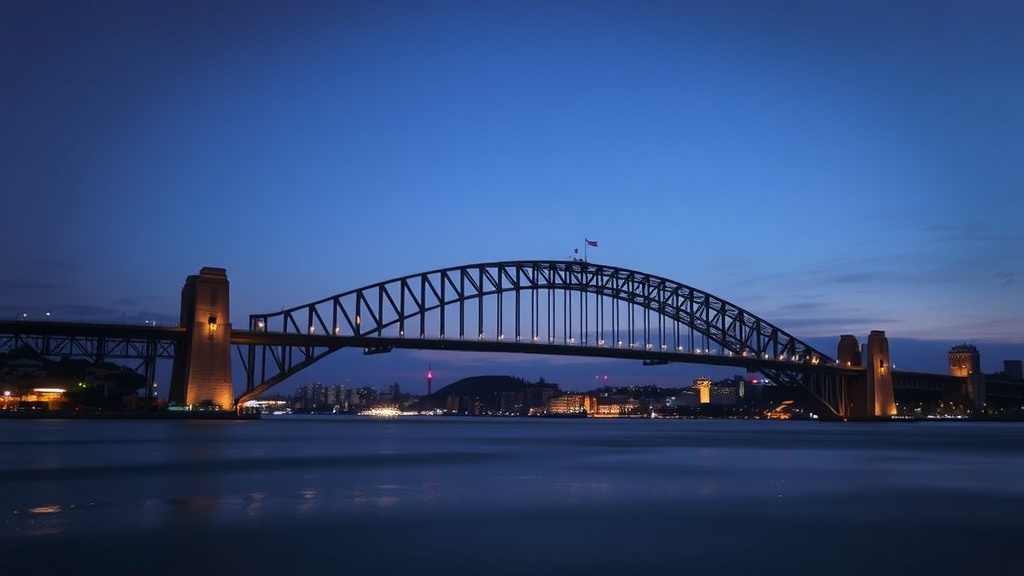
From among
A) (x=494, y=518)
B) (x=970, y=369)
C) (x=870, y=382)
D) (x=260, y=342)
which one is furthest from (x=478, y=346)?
(x=970, y=369)

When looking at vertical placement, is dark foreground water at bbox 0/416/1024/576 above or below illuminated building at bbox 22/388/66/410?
below

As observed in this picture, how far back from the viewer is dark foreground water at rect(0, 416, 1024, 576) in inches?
456

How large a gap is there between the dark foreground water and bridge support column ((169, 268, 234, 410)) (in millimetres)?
41173

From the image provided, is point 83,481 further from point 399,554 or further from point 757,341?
point 757,341

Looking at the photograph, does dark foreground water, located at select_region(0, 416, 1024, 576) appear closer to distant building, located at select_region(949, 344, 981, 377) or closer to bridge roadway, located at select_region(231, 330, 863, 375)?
bridge roadway, located at select_region(231, 330, 863, 375)

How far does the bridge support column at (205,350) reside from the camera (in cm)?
6925

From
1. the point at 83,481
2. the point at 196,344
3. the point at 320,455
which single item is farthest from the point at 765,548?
the point at 196,344

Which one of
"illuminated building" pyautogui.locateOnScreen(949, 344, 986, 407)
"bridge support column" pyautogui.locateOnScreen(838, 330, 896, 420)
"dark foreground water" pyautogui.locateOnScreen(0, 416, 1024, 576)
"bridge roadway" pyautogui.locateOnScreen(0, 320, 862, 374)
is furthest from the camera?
"illuminated building" pyautogui.locateOnScreen(949, 344, 986, 407)

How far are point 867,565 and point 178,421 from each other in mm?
65028

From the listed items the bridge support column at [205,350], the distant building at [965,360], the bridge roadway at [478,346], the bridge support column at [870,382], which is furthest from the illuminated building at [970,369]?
the bridge support column at [205,350]

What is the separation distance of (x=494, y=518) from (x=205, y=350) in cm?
5785

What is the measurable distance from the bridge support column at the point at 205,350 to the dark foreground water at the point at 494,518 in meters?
41.2

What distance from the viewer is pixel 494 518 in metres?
15.7

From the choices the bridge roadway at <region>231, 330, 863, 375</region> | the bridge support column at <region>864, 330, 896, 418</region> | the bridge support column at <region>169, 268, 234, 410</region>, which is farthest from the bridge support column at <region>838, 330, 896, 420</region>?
the bridge support column at <region>169, 268, 234, 410</region>
